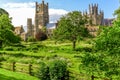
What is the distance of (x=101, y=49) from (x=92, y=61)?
3.42 ft

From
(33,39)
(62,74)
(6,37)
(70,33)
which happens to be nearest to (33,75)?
(62,74)

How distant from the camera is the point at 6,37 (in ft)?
205

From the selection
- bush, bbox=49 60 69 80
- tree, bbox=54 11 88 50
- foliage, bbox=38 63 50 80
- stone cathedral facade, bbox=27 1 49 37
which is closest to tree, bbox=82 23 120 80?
bush, bbox=49 60 69 80

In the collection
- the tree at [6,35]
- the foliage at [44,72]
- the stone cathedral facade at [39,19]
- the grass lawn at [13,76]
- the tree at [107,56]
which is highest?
the stone cathedral facade at [39,19]

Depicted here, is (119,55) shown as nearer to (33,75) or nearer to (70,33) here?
(33,75)

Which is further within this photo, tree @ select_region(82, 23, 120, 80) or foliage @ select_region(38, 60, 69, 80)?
foliage @ select_region(38, 60, 69, 80)

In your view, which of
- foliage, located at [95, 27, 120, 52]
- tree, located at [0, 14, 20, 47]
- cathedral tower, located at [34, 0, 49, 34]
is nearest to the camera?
foliage, located at [95, 27, 120, 52]

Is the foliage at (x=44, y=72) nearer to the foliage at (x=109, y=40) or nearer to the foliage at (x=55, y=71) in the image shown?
the foliage at (x=55, y=71)

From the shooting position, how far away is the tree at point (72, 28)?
82.1 meters

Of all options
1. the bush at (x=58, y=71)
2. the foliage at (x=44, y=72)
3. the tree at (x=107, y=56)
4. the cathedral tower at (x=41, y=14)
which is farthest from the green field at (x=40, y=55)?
the cathedral tower at (x=41, y=14)

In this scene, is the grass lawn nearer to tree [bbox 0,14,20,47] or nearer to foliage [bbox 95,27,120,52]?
foliage [bbox 95,27,120,52]

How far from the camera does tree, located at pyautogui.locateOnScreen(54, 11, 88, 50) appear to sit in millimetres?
82125

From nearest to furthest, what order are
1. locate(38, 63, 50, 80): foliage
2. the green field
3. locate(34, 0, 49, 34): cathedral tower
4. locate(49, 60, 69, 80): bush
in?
locate(49, 60, 69, 80): bush → locate(38, 63, 50, 80): foliage → the green field → locate(34, 0, 49, 34): cathedral tower

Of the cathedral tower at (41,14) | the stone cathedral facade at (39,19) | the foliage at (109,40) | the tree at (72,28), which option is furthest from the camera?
the cathedral tower at (41,14)
